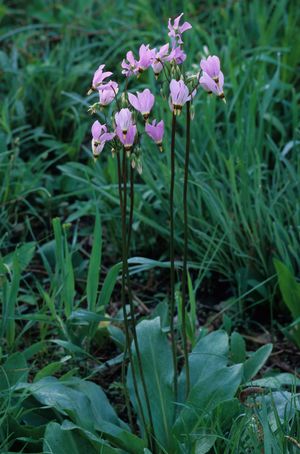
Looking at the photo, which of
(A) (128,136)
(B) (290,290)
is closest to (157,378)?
(B) (290,290)

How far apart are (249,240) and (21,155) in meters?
1.05

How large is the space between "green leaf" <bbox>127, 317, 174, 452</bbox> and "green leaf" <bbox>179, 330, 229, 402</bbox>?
57 millimetres

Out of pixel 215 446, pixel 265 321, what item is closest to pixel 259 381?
pixel 215 446

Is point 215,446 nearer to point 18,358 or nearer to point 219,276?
point 18,358

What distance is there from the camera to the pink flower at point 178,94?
1.48 m

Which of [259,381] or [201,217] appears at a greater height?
[201,217]

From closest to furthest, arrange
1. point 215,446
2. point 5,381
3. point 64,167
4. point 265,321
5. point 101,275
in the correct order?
1. point 215,446
2. point 5,381
3. point 265,321
4. point 101,275
5. point 64,167

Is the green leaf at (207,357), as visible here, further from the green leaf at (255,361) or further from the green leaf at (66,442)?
the green leaf at (66,442)

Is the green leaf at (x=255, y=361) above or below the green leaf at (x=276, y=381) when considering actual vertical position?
above

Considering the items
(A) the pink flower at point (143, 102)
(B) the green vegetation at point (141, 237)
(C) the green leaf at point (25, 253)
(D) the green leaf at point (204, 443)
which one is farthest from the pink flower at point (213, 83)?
(C) the green leaf at point (25, 253)

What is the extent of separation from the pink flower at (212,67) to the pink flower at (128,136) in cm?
17

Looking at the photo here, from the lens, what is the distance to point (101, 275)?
8.50 ft

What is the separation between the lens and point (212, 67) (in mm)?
1521

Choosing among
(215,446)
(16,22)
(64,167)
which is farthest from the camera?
(16,22)
